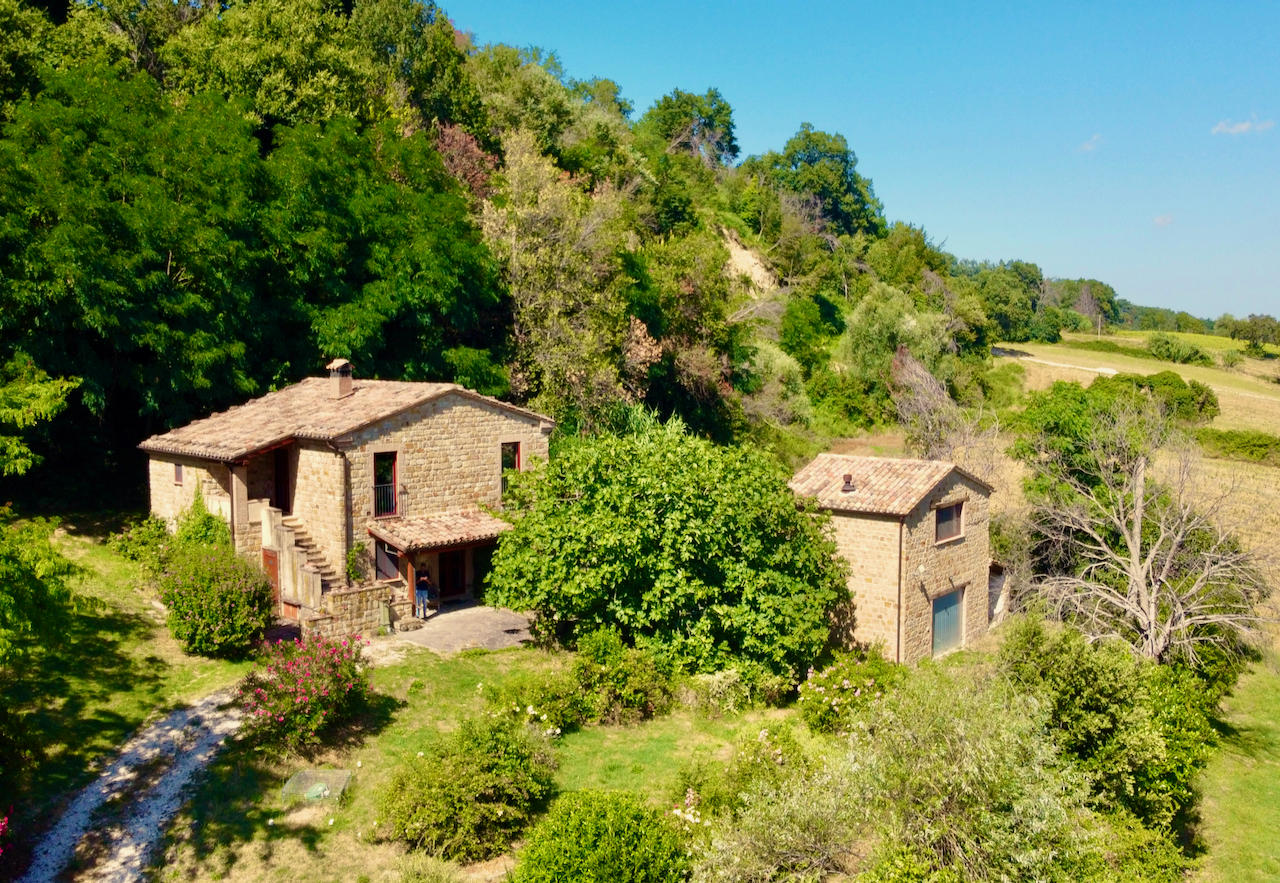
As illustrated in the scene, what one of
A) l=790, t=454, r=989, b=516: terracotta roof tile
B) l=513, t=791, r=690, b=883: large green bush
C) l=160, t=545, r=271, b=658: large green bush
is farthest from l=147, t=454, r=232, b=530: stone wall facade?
l=790, t=454, r=989, b=516: terracotta roof tile

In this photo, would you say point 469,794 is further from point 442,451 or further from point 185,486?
point 185,486

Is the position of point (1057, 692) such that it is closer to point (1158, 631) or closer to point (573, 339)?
point (1158, 631)

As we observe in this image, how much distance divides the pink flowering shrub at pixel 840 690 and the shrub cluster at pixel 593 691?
3.18 metres

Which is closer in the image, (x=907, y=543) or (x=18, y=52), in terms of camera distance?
(x=907, y=543)

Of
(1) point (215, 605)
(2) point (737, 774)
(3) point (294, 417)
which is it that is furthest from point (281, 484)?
(2) point (737, 774)

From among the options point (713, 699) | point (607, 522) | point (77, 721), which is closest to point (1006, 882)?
point (713, 699)

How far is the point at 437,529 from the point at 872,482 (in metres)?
11.7

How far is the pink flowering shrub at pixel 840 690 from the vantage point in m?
20.0

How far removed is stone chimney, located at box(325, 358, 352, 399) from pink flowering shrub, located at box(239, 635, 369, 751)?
30.5 ft

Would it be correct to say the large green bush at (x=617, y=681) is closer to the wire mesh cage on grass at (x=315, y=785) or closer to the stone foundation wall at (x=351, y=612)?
the stone foundation wall at (x=351, y=612)

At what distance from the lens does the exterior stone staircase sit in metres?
22.5

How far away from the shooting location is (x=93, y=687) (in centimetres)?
1812

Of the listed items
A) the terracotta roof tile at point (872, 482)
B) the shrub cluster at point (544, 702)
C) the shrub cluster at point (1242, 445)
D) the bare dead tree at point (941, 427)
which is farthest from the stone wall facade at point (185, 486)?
the shrub cluster at point (1242, 445)

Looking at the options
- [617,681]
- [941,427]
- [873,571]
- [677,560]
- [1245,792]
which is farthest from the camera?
[941,427]
